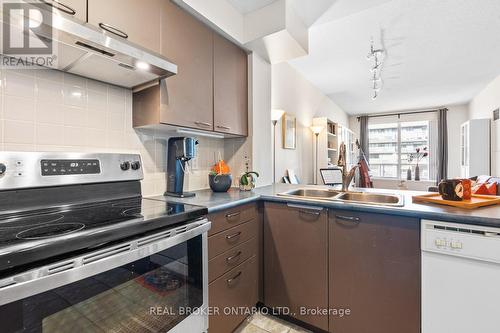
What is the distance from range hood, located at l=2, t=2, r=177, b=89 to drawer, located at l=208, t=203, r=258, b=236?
0.84 metres

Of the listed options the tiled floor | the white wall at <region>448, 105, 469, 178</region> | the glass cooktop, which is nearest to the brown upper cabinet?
the glass cooktop

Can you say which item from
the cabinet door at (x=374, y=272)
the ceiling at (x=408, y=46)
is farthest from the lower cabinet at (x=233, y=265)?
the ceiling at (x=408, y=46)

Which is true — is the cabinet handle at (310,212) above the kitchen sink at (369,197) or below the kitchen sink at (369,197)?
below

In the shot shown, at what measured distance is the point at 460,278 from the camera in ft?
3.46

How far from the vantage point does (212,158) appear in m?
2.14

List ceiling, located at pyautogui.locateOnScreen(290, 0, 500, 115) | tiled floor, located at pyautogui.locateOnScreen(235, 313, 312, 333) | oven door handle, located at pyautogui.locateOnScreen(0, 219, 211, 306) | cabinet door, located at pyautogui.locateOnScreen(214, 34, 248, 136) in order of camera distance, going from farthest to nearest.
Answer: ceiling, located at pyautogui.locateOnScreen(290, 0, 500, 115), cabinet door, located at pyautogui.locateOnScreen(214, 34, 248, 136), tiled floor, located at pyautogui.locateOnScreen(235, 313, 312, 333), oven door handle, located at pyautogui.locateOnScreen(0, 219, 211, 306)

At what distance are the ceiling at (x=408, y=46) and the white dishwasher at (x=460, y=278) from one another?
1.90m

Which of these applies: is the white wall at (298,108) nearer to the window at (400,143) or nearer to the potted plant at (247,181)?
the potted plant at (247,181)

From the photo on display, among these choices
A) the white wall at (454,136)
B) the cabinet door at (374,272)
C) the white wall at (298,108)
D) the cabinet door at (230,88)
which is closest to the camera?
the cabinet door at (374,272)

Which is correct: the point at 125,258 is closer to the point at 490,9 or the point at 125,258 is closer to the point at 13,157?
the point at 13,157

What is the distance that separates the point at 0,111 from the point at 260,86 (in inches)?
70.7

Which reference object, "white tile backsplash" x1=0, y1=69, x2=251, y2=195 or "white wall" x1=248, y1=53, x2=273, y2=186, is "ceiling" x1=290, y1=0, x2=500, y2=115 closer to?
"white wall" x1=248, y1=53, x2=273, y2=186

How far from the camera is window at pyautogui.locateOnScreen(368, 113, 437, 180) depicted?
21.0 feet

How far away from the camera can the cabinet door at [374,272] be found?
117cm
